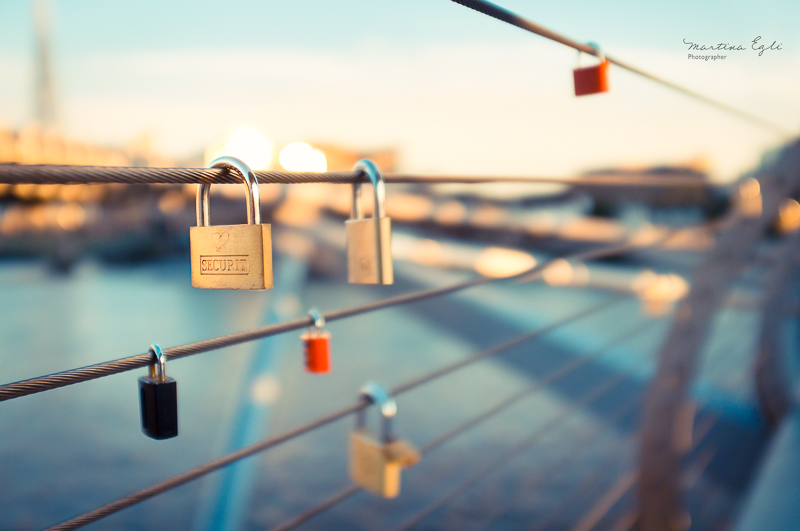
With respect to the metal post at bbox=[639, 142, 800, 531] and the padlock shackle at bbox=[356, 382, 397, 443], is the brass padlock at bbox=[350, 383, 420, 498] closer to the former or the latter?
the padlock shackle at bbox=[356, 382, 397, 443]

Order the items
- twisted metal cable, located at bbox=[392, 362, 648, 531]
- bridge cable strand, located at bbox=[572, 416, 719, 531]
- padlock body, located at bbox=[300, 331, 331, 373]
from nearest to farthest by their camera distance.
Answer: padlock body, located at bbox=[300, 331, 331, 373], twisted metal cable, located at bbox=[392, 362, 648, 531], bridge cable strand, located at bbox=[572, 416, 719, 531]

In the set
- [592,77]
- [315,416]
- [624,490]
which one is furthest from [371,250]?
[315,416]

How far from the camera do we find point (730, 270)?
4.44 feet

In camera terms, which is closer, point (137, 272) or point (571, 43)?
point (571, 43)

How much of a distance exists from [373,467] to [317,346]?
0.23 meters

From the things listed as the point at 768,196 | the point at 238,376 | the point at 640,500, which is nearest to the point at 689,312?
the point at 768,196

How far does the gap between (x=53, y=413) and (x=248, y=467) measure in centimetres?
342

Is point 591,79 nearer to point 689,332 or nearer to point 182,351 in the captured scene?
point 182,351

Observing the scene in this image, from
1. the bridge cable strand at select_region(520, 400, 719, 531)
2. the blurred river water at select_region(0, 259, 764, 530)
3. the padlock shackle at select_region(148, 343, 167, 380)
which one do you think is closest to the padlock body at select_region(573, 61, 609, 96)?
the padlock shackle at select_region(148, 343, 167, 380)

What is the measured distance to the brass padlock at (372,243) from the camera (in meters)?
0.53

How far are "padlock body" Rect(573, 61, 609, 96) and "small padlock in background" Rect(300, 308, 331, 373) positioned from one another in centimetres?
49

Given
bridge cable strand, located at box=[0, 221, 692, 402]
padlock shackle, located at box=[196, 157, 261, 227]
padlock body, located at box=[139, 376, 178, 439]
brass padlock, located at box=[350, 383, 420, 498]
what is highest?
padlock shackle, located at box=[196, 157, 261, 227]

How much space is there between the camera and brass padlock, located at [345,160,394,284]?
0.53 metres

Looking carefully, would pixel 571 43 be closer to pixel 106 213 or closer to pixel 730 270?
pixel 730 270
